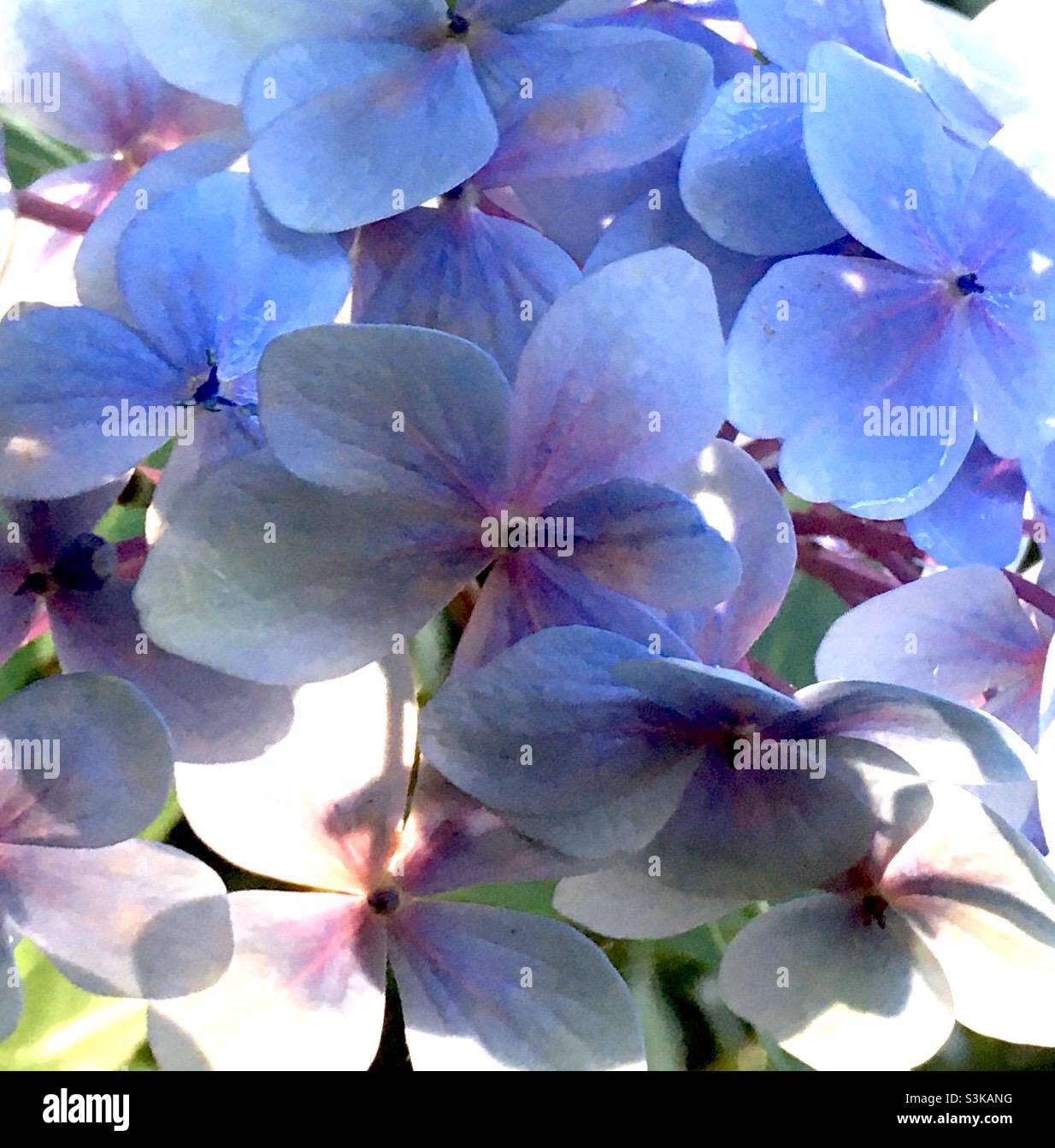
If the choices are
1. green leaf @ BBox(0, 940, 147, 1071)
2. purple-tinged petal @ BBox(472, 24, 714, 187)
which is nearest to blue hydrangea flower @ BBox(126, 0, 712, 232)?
purple-tinged petal @ BBox(472, 24, 714, 187)

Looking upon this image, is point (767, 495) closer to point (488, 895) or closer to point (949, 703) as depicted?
point (949, 703)

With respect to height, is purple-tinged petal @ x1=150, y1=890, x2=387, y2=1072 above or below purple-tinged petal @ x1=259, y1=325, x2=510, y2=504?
below

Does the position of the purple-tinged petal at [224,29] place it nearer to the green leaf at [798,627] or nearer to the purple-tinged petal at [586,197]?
the purple-tinged petal at [586,197]

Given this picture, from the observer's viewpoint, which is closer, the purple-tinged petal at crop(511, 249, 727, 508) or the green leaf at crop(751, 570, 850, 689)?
the purple-tinged petal at crop(511, 249, 727, 508)

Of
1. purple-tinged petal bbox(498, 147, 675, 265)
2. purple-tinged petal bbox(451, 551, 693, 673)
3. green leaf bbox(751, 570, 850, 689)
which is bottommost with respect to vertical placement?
green leaf bbox(751, 570, 850, 689)

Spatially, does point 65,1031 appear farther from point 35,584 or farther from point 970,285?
point 970,285

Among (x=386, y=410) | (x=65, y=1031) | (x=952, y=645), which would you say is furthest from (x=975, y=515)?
(x=65, y=1031)

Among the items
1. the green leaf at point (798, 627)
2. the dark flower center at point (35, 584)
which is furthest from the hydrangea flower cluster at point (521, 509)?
the green leaf at point (798, 627)

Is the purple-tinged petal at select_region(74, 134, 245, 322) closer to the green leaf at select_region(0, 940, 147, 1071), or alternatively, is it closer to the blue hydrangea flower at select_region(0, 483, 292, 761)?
the blue hydrangea flower at select_region(0, 483, 292, 761)
